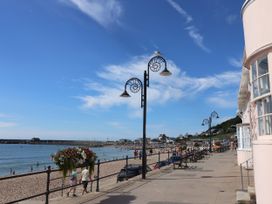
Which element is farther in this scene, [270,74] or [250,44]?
[250,44]

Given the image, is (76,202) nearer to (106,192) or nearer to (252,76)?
(106,192)

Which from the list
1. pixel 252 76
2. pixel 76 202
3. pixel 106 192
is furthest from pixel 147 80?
pixel 252 76

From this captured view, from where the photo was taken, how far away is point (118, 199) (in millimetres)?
11125

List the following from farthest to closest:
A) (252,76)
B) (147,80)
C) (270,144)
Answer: (147,80) < (252,76) < (270,144)

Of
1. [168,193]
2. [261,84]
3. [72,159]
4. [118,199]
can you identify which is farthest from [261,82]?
[72,159]

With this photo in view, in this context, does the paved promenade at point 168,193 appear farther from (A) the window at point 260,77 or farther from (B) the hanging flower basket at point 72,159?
(A) the window at point 260,77

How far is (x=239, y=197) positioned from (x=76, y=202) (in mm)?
4460

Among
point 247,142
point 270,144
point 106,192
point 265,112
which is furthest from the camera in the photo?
point 247,142

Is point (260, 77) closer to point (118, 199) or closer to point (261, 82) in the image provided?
point (261, 82)

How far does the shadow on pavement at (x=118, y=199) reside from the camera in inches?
420

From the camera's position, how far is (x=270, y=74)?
6.96 meters

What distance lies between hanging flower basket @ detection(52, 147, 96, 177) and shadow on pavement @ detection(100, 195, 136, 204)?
120cm

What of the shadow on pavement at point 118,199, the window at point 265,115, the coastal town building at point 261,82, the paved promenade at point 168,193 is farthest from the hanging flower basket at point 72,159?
the window at point 265,115

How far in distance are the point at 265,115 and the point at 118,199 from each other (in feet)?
18.2
